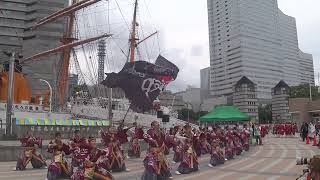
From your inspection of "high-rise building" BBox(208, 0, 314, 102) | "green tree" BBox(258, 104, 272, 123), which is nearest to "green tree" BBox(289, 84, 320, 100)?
"green tree" BBox(258, 104, 272, 123)

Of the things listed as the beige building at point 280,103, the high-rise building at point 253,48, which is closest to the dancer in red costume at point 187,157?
the beige building at point 280,103

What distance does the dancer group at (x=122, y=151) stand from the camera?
1080 centimetres

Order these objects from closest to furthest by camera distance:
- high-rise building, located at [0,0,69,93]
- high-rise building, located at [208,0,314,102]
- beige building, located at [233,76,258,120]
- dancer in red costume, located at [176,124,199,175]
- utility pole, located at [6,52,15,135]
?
dancer in red costume, located at [176,124,199,175], utility pole, located at [6,52,15,135], beige building, located at [233,76,258,120], high-rise building, located at [0,0,69,93], high-rise building, located at [208,0,314,102]

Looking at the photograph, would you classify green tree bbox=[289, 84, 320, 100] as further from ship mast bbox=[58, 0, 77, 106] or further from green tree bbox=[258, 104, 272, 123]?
ship mast bbox=[58, 0, 77, 106]

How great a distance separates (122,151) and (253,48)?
440 feet

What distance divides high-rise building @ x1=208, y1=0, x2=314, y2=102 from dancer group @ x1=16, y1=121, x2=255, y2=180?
387 ft

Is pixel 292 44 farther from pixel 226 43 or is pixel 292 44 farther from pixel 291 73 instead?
pixel 226 43

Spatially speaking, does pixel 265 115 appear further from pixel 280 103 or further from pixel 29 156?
pixel 29 156

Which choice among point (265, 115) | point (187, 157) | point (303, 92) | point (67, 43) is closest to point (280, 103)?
point (303, 92)

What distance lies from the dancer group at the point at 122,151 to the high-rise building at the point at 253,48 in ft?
387

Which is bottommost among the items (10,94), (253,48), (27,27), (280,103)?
(10,94)

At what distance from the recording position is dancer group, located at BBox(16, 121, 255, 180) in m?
10.8

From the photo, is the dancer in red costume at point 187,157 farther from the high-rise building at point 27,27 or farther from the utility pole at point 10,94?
the high-rise building at point 27,27

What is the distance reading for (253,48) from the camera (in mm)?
144875
